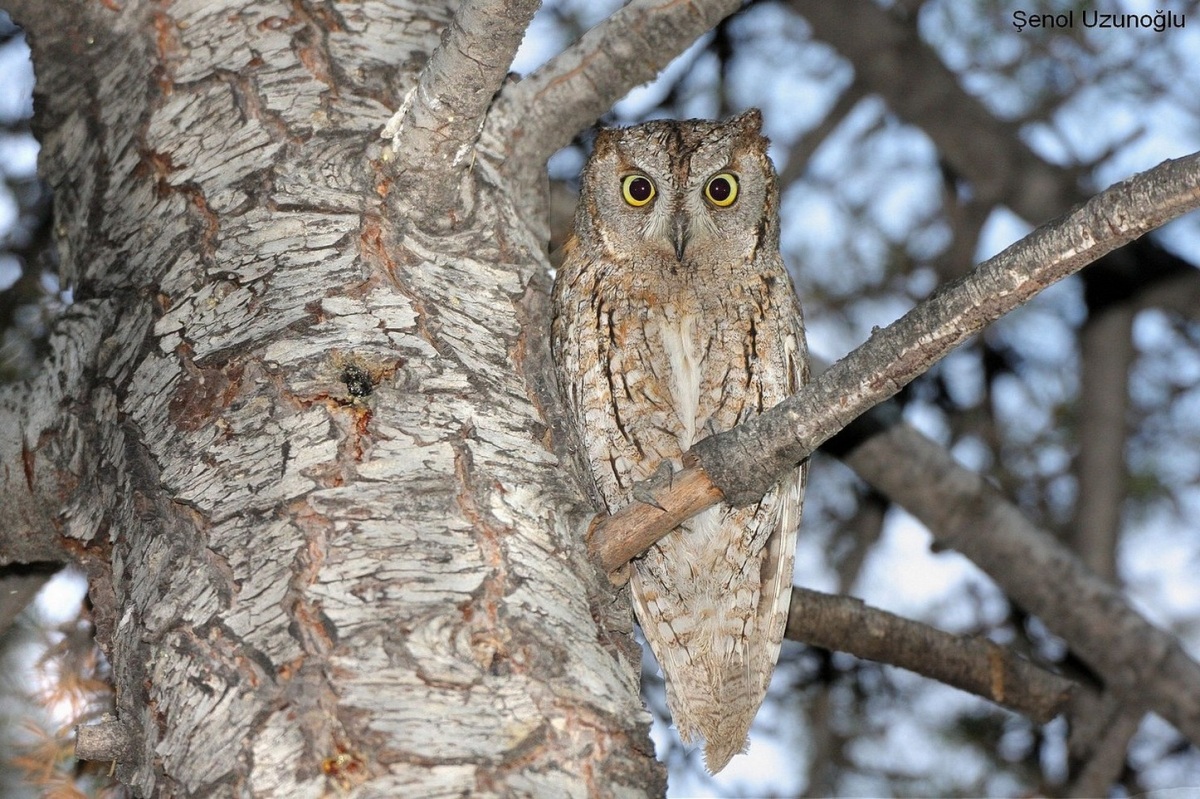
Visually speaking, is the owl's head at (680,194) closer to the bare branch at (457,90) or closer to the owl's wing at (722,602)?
the owl's wing at (722,602)

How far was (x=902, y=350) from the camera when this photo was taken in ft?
5.40

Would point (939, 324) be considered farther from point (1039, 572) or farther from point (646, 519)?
point (1039, 572)

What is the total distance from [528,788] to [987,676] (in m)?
1.48

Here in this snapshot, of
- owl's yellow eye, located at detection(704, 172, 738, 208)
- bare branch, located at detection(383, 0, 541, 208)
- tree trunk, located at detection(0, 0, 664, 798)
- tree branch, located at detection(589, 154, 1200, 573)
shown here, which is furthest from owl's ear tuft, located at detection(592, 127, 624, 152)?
tree branch, located at detection(589, 154, 1200, 573)

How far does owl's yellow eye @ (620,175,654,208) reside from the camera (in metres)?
2.82

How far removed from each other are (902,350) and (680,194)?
1238 millimetres

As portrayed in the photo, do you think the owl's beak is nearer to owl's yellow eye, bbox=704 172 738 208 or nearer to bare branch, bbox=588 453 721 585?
owl's yellow eye, bbox=704 172 738 208

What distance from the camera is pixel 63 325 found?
2080 millimetres

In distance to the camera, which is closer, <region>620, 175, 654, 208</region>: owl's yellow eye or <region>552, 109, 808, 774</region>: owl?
<region>552, 109, 808, 774</region>: owl

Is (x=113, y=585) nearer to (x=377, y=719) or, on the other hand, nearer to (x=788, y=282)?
(x=377, y=719)

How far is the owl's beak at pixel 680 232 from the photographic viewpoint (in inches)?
106

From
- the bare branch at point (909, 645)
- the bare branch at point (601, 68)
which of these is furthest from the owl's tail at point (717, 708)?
the bare branch at point (601, 68)

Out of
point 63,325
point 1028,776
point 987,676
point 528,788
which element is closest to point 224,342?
point 63,325

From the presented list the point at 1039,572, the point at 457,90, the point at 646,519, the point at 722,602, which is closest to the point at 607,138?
the point at 457,90
